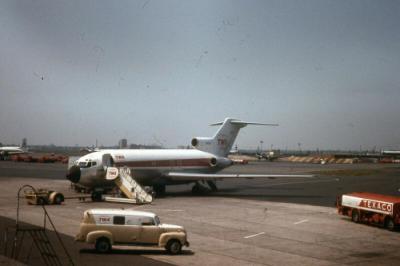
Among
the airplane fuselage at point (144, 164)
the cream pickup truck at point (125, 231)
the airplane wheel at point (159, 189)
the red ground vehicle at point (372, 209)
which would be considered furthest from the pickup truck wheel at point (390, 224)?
the airplane wheel at point (159, 189)

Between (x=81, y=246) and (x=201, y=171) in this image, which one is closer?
(x=81, y=246)

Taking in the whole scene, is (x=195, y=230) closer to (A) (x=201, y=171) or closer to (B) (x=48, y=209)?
(B) (x=48, y=209)

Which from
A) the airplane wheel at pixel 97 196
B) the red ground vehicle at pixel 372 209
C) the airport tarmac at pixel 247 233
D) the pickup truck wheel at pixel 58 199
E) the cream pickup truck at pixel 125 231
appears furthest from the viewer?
the airplane wheel at pixel 97 196

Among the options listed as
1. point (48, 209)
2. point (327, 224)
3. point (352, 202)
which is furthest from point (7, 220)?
point (352, 202)

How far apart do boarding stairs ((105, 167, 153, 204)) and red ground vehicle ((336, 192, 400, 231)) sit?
563 inches

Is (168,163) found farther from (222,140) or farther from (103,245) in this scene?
(103,245)

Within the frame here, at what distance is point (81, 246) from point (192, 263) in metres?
5.22

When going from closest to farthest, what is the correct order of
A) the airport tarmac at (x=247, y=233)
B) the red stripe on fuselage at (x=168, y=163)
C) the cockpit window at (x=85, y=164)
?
the airport tarmac at (x=247, y=233)
the cockpit window at (x=85, y=164)
the red stripe on fuselage at (x=168, y=163)

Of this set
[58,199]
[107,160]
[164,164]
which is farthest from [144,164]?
[58,199]

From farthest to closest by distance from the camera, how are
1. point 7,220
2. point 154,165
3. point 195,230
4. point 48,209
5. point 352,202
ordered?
point 154,165 → point 48,209 → point 352,202 → point 7,220 → point 195,230

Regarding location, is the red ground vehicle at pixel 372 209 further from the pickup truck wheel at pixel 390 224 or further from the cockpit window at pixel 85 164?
the cockpit window at pixel 85 164

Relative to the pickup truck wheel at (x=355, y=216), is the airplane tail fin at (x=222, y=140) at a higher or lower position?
higher

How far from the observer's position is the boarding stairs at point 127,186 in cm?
3522

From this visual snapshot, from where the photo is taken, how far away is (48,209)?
104 feet
